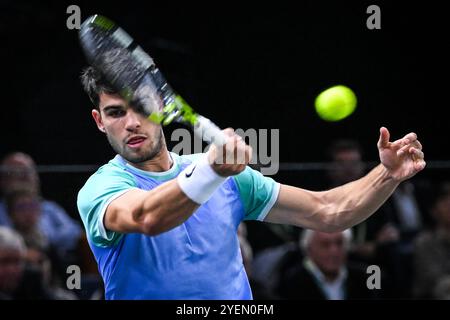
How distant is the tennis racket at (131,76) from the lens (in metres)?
3.81

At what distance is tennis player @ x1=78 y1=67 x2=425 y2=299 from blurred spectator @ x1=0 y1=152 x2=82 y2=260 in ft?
8.57

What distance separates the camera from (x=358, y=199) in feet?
13.8

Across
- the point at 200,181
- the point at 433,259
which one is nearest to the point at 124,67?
the point at 200,181

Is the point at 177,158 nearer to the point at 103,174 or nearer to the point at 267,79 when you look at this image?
the point at 103,174

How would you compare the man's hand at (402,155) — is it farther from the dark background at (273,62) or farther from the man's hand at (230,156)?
the dark background at (273,62)

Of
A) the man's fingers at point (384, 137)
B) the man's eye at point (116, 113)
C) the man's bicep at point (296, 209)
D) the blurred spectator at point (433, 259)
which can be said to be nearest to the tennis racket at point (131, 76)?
the man's eye at point (116, 113)

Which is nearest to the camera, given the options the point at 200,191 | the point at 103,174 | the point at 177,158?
the point at 200,191

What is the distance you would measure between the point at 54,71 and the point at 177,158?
470 cm

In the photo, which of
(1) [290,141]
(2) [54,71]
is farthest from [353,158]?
(2) [54,71]

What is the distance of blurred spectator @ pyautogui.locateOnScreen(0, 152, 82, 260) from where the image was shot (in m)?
6.56

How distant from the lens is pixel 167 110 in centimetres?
388

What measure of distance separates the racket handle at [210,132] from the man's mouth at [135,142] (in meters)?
0.35

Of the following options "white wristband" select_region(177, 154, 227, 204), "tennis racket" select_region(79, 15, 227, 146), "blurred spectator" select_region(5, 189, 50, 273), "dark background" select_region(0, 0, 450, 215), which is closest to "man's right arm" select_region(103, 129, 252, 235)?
"white wristband" select_region(177, 154, 227, 204)

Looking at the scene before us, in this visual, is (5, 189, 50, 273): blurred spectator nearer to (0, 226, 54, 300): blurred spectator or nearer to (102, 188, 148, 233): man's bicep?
(0, 226, 54, 300): blurred spectator
